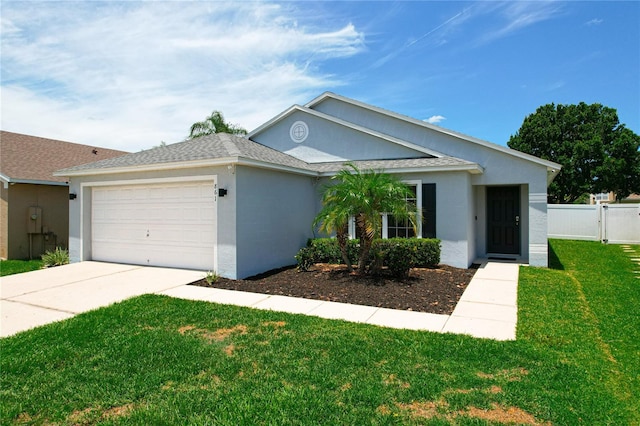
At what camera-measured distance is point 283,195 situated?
10.9 metres

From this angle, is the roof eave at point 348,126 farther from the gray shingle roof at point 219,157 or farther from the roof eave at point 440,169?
the roof eave at point 440,169

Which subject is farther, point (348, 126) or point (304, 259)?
point (348, 126)

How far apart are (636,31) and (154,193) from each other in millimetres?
17481

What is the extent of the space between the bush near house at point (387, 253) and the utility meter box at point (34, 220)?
10516 millimetres

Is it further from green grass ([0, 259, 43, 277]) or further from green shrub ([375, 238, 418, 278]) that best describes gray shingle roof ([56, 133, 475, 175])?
green grass ([0, 259, 43, 277])

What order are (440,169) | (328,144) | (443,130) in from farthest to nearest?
(328,144)
(443,130)
(440,169)

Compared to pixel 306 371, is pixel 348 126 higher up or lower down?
higher up

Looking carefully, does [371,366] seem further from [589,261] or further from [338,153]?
[589,261]

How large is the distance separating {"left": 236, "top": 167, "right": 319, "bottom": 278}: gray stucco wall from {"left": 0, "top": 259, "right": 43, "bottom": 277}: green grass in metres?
6.65

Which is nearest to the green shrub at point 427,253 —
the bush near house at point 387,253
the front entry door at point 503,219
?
the bush near house at point 387,253

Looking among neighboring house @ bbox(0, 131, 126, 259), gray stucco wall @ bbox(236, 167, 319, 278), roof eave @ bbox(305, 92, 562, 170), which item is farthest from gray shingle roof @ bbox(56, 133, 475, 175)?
neighboring house @ bbox(0, 131, 126, 259)

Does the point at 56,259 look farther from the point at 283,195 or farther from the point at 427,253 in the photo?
the point at 427,253

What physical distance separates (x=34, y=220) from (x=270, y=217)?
32.5 ft

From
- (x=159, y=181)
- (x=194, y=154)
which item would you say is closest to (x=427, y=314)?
(x=194, y=154)
